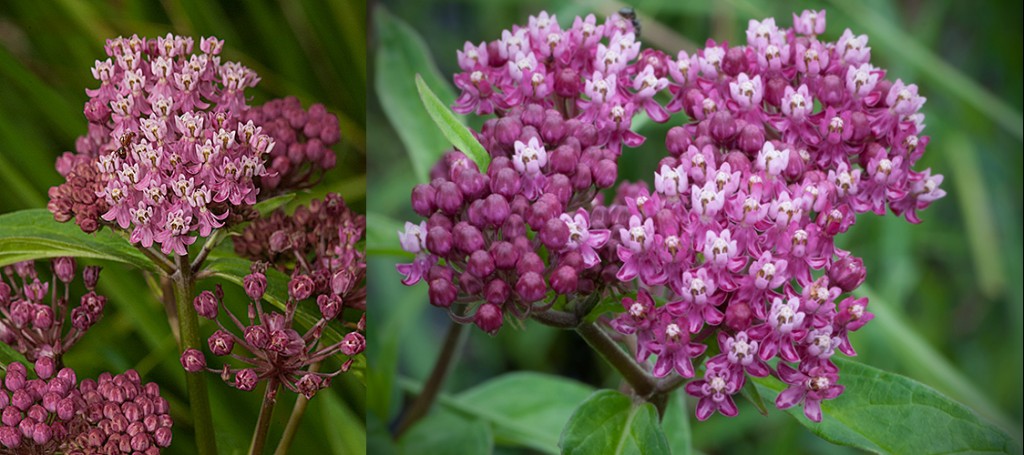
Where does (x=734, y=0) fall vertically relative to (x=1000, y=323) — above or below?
above

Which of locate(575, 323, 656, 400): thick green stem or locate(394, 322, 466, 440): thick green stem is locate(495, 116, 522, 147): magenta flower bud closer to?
locate(575, 323, 656, 400): thick green stem

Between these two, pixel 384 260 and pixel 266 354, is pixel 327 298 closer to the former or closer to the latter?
pixel 266 354

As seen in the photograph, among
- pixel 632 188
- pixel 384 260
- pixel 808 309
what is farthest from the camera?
pixel 384 260

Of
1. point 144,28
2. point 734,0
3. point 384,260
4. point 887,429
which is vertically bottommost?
point 384,260

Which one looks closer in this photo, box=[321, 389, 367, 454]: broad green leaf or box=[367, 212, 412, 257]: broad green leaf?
box=[321, 389, 367, 454]: broad green leaf

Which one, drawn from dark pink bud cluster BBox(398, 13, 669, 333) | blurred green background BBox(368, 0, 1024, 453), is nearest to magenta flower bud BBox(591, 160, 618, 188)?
dark pink bud cluster BBox(398, 13, 669, 333)

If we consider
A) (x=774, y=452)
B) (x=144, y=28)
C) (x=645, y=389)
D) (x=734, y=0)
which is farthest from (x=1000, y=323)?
(x=144, y=28)

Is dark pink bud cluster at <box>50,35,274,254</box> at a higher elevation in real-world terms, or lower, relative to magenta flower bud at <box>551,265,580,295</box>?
higher
